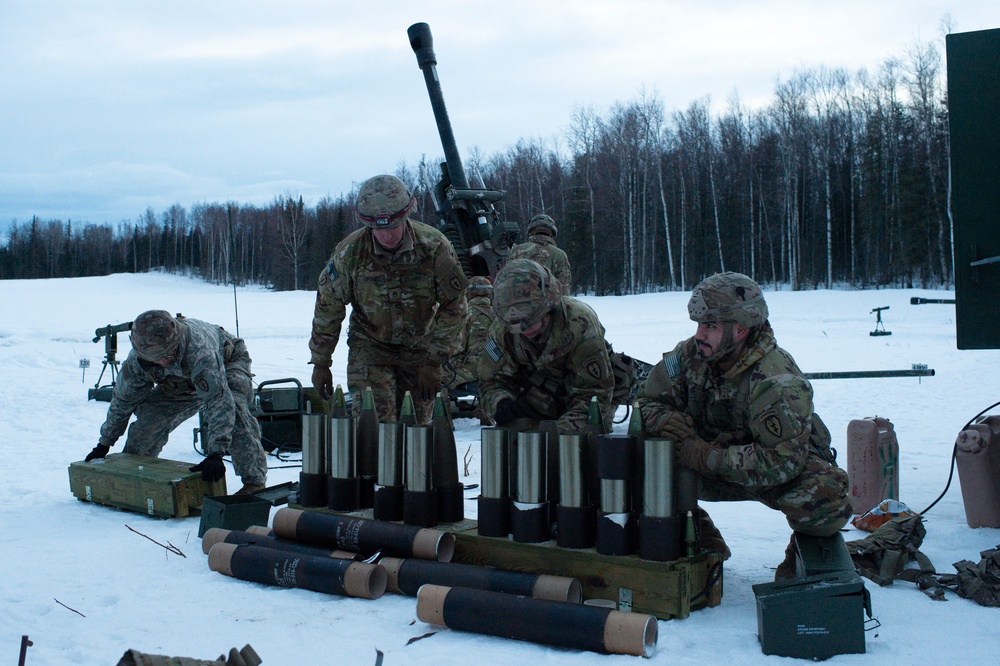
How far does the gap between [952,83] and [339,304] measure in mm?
3834

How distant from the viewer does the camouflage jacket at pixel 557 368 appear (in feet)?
15.0

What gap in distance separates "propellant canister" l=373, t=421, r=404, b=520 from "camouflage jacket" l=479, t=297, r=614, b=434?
2.10 ft

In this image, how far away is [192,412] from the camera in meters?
6.45

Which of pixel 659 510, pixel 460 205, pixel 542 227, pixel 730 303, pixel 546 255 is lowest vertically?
pixel 659 510

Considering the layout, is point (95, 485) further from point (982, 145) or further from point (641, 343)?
point (641, 343)

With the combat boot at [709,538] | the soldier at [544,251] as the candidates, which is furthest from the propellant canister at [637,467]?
the soldier at [544,251]

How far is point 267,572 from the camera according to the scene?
4.00 meters

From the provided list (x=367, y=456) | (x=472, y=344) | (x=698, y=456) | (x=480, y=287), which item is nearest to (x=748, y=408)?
(x=698, y=456)

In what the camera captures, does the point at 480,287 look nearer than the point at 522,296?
No

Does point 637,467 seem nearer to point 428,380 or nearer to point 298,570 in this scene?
point 298,570

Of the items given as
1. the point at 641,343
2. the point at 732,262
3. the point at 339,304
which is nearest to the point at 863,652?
the point at 339,304

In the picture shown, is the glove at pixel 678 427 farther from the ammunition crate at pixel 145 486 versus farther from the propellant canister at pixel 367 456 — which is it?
the ammunition crate at pixel 145 486

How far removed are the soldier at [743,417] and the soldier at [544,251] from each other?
4.06m

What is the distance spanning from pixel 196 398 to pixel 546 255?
3.49 meters
